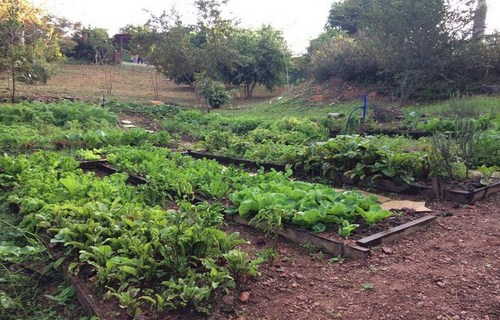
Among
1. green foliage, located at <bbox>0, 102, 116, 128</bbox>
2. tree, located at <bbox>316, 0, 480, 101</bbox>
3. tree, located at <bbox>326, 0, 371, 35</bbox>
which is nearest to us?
green foliage, located at <bbox>0, 102, 116, 128</bbox>

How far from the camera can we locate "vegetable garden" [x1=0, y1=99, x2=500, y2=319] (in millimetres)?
2664

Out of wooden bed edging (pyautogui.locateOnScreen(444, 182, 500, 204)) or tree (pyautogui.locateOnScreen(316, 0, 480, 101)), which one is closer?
wooden bed edging (pyautogui.locateOnScreen(444, 182, 500, 204))

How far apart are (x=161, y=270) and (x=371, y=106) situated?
33.5 ft

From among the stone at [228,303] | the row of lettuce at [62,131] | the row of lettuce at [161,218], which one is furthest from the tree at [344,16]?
the stone at [228,303]

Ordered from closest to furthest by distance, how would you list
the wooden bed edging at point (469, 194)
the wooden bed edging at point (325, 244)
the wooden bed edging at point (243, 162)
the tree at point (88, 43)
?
the wooden bed edging at point (325, 244) < the wooden bed edging at point (469, 194) < the wooden bed edging at point (243, 162) < the tree at point (88, 43)

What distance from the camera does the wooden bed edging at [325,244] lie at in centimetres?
324

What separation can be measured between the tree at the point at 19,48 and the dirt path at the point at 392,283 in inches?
455

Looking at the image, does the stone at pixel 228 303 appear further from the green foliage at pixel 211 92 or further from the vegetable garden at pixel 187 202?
the green foliage at pixel 211 92

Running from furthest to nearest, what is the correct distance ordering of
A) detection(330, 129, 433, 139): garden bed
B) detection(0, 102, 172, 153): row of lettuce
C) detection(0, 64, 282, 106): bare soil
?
1. detection(0, 64, 282, 106): bare soil
2. detection(330, 129, 433, 139): garden bed
3. detection(0, 102, 172, 153): row of lettuce

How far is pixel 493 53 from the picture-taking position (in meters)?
13.6

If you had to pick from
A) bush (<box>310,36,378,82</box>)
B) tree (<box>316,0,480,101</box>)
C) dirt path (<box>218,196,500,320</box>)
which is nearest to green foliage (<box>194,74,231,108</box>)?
bush (<box>310,36,378,82</box>)

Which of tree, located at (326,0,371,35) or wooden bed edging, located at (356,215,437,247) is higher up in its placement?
tree, located at (326,0,371,35)

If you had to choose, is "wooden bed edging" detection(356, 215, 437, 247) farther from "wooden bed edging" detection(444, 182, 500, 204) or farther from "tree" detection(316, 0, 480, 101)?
"tree" detection(316, 0, 480, 101)

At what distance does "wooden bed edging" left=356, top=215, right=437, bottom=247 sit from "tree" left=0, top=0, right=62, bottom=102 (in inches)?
474
